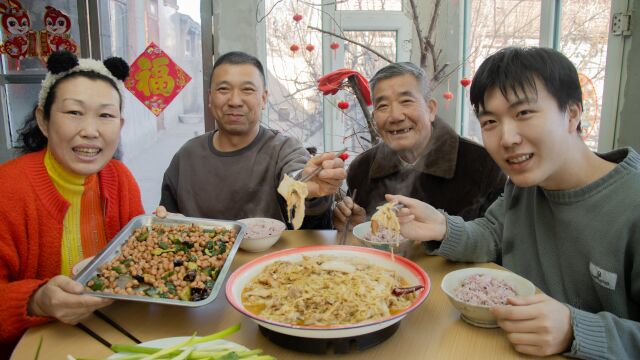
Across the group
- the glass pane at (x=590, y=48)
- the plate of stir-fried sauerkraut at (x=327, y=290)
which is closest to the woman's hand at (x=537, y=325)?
the plate of stir-fried sauerkraut at (x=327, y=290)

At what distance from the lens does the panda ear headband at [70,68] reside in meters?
2.05

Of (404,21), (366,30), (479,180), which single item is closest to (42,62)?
(366,30)

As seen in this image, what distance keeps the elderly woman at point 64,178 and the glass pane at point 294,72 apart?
2.43 m

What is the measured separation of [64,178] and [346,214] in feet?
4.35

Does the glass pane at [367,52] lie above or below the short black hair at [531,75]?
above

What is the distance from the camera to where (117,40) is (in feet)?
14.8

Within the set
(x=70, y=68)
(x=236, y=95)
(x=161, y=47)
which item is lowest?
(x=236, y=95)

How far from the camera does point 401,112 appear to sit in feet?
8.45

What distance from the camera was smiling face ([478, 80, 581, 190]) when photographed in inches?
62.5

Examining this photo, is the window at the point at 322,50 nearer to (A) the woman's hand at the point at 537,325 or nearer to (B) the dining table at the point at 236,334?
(B) the dining table at the point at 236,334

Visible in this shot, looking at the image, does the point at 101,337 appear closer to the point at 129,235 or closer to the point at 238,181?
the point at 129,235

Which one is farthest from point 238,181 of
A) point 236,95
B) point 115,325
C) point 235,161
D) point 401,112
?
point 115,325

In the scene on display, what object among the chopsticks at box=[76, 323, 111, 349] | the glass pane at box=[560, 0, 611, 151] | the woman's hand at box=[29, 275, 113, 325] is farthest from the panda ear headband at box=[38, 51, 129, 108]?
the glass pane at box=[560, 0, 611, 151]

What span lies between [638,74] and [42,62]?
4906 mm
